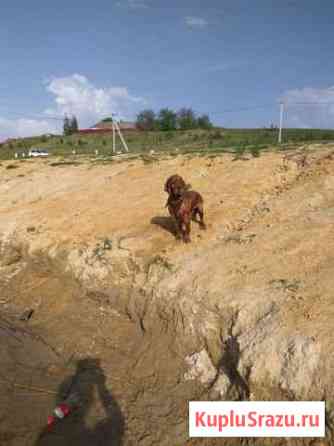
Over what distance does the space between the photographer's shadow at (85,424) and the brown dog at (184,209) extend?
3.44m

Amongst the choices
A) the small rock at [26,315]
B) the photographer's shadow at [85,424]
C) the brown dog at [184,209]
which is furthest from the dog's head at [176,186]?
the small rock at [26,315]

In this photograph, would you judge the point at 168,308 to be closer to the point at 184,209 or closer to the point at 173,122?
the point at 184,209

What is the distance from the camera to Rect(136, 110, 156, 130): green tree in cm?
6712

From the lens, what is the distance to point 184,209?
8016 millimetres

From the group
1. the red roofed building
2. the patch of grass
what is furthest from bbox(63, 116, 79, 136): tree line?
the patch of grass

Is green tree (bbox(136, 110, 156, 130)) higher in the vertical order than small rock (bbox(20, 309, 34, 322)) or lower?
higher

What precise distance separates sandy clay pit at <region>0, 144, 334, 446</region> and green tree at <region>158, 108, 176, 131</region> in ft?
181

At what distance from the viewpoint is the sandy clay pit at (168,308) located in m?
4.96

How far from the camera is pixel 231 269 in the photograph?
6.87m

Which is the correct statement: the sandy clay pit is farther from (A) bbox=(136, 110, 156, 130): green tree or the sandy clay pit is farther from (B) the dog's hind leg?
(A) bbox=(136, 110, 156, 130): green tree

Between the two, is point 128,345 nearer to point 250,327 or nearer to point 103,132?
point 250,327

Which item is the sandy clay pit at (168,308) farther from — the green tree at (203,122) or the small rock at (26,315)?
the green tree at (203,122)

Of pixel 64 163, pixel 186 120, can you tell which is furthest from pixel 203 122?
Answer: pixel 64 163

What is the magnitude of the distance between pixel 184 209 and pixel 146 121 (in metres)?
62.9
